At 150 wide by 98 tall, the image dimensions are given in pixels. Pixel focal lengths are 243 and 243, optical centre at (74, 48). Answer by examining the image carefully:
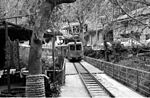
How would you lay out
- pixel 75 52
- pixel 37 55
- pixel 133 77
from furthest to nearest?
pixel 75 52, pixel 133 77, pixel 37 55

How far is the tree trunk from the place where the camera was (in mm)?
7816

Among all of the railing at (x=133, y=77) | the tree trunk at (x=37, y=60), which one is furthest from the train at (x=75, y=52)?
the tree trunk at (x=37, y=60)

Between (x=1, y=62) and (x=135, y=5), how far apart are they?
28.1 ft

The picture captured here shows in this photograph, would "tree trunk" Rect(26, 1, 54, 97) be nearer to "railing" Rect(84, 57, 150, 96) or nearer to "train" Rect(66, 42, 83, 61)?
"railing" Rect(84, 57, 150, 96)

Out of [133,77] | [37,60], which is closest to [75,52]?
[133,77]

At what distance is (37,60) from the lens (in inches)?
318

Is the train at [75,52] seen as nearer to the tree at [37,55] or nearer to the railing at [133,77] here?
the railing at [133,77]

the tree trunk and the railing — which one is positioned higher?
the tree trunk

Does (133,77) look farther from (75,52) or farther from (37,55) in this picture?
(75,52)

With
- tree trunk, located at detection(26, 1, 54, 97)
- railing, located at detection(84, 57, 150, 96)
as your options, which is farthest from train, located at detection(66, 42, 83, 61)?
tree trunk, located at detection(26, 1, 54, 97)

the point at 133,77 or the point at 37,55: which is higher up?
the point at 37,55

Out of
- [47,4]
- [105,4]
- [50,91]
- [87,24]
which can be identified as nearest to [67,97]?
[50,91]

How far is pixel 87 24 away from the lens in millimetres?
53750

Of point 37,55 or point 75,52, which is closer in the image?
point 37,55
